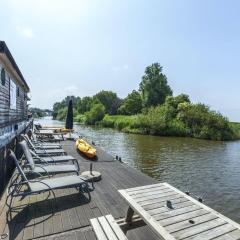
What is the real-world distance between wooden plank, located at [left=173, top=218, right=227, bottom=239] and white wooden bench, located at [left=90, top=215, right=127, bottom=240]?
690 millimetres

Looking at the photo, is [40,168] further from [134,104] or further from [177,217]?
[134,104]

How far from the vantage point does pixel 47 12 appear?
9406mm

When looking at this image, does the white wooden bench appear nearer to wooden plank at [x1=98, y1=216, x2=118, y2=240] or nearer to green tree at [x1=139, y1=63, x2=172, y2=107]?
wooden plank at [x1=98, y1=216, x2=118, y2=240]

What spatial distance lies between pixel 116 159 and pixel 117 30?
27.0 feet

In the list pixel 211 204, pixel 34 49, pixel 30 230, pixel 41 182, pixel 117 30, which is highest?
pixel 117 30

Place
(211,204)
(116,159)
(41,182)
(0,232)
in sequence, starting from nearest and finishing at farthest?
(0,232)
(41,182)
(211,204)
(116,159)

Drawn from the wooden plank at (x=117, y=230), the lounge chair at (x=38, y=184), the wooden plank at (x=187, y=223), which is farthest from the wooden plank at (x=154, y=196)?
the lounge chair at (x=38, y=184)

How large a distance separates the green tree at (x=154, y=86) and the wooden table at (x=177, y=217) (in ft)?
142

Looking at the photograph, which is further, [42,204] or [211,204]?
[211,204]

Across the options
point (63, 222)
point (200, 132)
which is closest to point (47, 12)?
point (63, 222)

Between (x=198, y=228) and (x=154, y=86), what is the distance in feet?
148

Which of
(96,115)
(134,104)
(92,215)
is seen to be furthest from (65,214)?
(134,104)

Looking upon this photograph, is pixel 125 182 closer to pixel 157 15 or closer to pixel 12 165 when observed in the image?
pixel 12 165

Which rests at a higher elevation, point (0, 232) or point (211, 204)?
point (0, 232)
